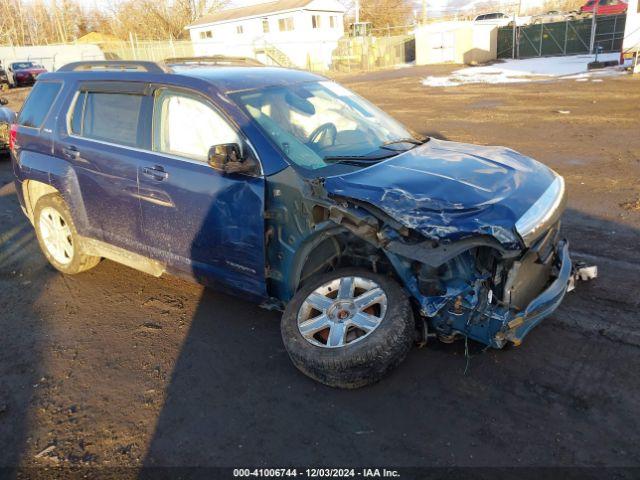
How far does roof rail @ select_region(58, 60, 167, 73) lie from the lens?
13.5 feet

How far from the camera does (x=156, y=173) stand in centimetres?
386

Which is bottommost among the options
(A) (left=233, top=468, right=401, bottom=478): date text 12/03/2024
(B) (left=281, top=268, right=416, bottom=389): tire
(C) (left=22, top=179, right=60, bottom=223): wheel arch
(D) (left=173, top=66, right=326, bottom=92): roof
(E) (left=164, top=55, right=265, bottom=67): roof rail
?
(A) (left=233, top=468, right=401, bottom=478): date text 12/03/2024

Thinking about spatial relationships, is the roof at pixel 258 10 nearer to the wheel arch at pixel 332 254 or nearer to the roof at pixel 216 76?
the roof at pixel 216 76

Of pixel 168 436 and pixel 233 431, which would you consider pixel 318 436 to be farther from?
pixel 168 436

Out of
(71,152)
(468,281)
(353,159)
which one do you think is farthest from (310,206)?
(71,152)

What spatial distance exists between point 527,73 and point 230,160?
22651 millimetres

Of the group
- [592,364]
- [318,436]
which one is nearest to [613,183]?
[592,364]

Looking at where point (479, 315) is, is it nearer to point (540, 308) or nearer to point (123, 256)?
point (540, 308)

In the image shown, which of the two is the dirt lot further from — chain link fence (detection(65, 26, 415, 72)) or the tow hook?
chain link fence (detection(65, 26, 415, 72))

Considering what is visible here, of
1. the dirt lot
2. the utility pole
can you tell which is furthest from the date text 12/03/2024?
the utility pole

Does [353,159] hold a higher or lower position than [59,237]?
higher

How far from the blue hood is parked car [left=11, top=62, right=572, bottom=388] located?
0.5 inches

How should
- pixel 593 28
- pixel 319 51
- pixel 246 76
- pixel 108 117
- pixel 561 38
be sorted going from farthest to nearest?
pixel 319 51, pixel 561 38, pixel 593 28, pixel 108 117, pixel 246 76

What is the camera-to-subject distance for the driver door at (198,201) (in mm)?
3514
